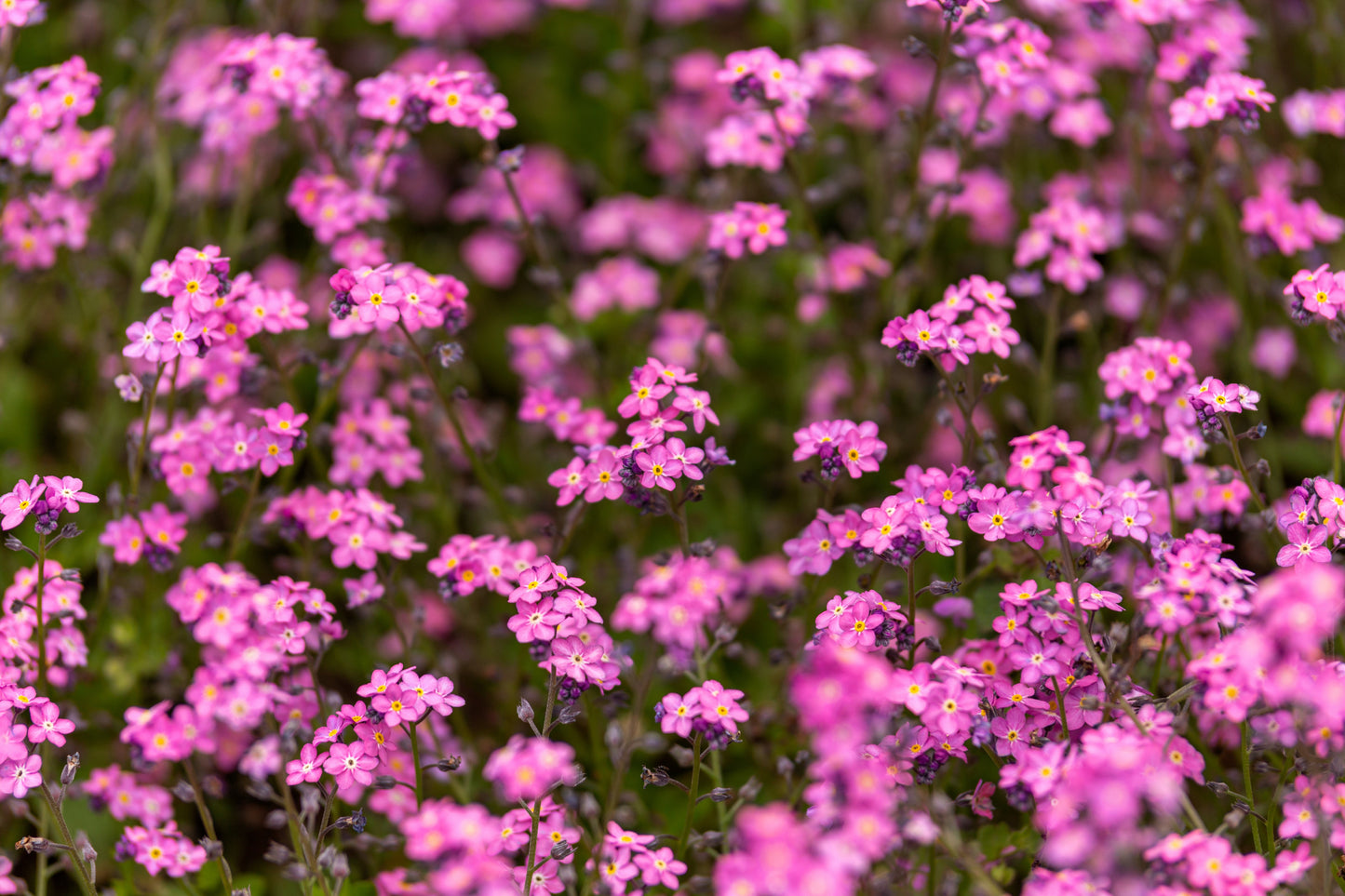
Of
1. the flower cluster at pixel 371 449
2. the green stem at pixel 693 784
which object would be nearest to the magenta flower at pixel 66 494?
the flower cluster at pixel 371 449

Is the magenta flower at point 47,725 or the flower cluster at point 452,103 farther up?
the flower cluster at point 452,103

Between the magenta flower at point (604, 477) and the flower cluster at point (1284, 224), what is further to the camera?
the flower cluster at point (1284, 224)

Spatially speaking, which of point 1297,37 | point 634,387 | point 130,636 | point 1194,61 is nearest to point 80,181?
point 130,636

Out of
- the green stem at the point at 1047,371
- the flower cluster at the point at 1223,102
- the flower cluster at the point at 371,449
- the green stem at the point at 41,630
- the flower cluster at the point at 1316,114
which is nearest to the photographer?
the green stem at the point at 41,630

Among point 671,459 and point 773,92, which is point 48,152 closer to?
point 773,92

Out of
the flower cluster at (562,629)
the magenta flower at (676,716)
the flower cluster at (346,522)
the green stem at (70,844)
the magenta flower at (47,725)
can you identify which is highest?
the flower cluster at (562,629)

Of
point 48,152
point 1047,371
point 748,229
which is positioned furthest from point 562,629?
point 48,152

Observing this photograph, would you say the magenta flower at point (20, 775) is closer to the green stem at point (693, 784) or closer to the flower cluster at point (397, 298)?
the flower cluster at point (397, 298)

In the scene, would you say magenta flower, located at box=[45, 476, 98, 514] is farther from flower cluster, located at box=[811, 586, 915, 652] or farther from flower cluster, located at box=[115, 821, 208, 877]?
flower cluster, located at box=[811, 586, 915, 652]
